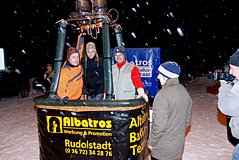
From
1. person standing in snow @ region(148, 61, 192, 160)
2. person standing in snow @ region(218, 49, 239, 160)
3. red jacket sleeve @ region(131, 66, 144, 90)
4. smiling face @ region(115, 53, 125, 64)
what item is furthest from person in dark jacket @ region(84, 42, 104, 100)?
person standing in snow @ region(218, 49, 239, 160)

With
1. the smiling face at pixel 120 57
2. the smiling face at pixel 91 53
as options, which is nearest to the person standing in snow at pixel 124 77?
the smiling face at pixel 120 57

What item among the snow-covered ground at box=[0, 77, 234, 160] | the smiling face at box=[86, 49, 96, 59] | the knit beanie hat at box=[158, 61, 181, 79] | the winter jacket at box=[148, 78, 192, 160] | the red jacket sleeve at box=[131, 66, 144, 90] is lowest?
the snow-covered ground at box=[0, 77, 234, 160]

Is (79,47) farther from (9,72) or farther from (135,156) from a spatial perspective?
(9,72)

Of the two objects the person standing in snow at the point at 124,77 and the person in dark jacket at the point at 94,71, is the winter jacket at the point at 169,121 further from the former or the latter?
the person in dark jacket at the point at 94,71

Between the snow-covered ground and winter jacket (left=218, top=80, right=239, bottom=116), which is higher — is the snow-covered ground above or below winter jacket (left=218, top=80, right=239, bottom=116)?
below

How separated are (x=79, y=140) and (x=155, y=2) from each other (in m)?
31.5

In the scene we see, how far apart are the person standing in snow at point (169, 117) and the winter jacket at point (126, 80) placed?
1.30 meters

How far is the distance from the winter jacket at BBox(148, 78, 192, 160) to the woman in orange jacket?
1593mm

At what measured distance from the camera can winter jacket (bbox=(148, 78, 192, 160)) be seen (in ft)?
10.7

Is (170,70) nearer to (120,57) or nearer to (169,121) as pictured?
(169,121)

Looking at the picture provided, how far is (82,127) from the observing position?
4.18m

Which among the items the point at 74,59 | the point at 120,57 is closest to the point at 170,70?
the point at 120,57

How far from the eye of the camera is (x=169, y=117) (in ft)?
11.0

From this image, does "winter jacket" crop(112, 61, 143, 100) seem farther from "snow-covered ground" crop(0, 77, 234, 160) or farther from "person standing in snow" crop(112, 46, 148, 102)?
"snow-covered ground" crop(0, 77, 234, 160)
